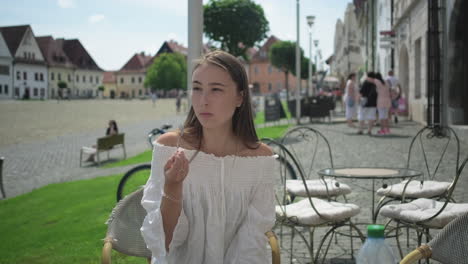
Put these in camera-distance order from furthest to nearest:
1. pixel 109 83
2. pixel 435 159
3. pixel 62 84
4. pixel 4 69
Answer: pixel 109 83 < pixel 62 84 < pixel 4 69 < pixel 435 159

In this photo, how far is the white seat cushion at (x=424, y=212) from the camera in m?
3.56

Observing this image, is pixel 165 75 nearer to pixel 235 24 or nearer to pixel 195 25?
pixel 235 24

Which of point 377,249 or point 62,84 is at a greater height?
point 62,84

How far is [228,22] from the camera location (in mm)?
43438

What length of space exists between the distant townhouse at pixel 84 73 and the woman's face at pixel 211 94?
10239cm

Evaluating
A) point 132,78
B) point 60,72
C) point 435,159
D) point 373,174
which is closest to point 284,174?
point 373,174

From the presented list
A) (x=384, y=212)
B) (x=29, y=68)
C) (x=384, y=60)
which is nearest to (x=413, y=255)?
(x=384, y=212)

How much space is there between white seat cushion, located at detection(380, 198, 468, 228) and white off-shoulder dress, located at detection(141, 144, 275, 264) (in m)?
1.76

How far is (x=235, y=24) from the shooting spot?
43.9 meters

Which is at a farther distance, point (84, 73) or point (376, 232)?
point (84, 73)

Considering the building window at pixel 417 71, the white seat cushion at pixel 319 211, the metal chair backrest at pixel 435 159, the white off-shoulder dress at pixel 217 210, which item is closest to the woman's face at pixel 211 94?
the white off-shoulder dress at pixel 217 210

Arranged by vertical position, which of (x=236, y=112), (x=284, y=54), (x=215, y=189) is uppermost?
(x=284, y=54)

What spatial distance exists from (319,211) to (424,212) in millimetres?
685

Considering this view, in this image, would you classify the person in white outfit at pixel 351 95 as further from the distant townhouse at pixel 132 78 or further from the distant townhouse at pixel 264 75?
the distant townhouse at pixel 132 78
